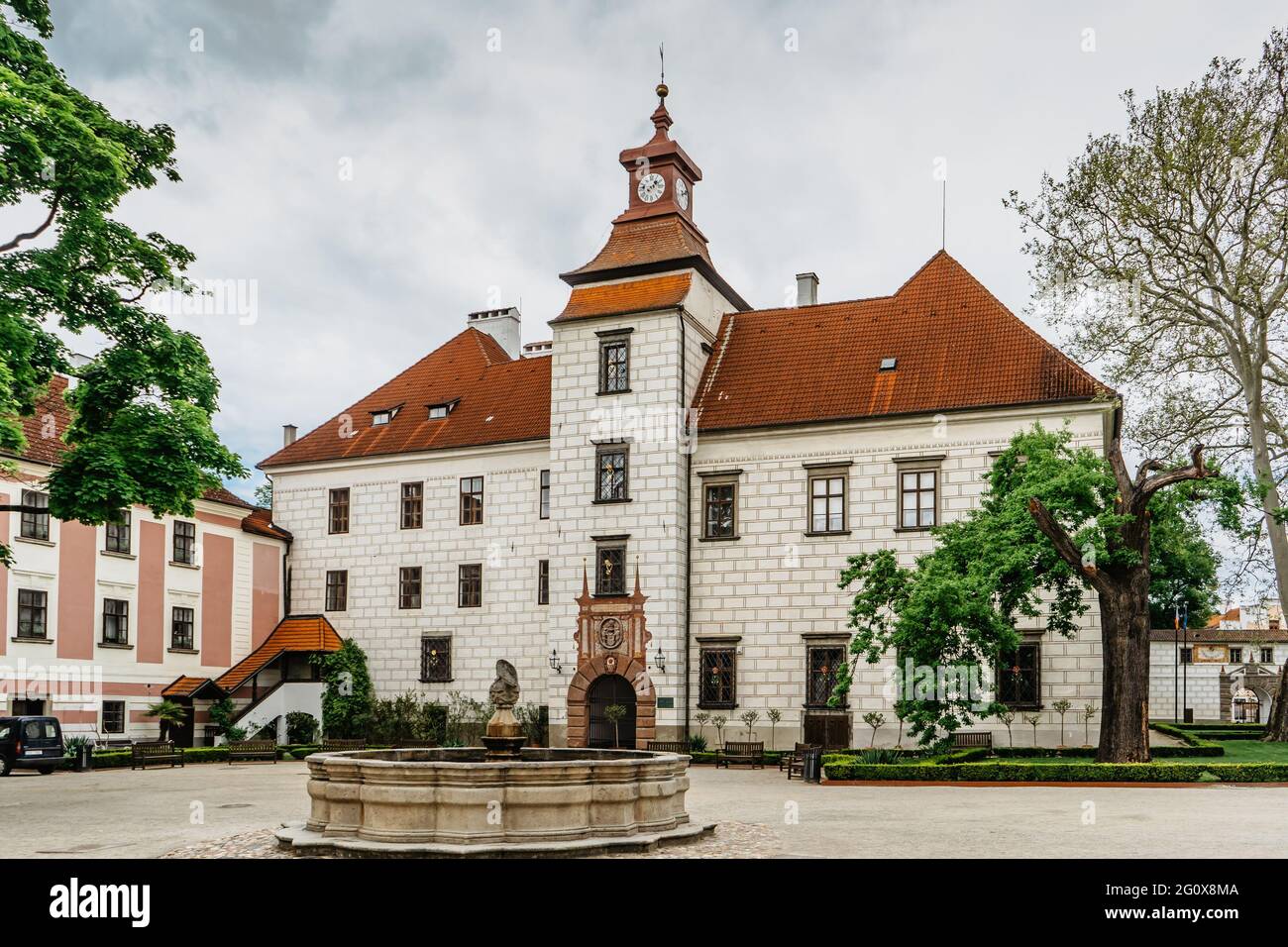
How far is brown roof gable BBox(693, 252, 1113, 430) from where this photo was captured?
33.8 m

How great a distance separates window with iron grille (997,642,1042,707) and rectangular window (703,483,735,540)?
8.07 metres

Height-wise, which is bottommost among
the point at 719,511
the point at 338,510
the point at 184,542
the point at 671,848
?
the point at 671,848

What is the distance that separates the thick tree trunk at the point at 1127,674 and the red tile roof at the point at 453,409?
1776cm

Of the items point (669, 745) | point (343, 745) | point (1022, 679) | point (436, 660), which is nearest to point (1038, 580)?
point (1022, 679)

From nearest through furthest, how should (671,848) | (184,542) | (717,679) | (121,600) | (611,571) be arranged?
(671,848) < (717,679) < (611,571) < (121,600) < (184,542)

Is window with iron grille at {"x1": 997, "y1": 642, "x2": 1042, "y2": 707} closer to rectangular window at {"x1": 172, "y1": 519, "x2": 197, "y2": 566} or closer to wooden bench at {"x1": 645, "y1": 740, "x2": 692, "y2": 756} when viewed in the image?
wooden bench at {"x1": 645, "y1": 740, "x2": 692, "y2": 756}

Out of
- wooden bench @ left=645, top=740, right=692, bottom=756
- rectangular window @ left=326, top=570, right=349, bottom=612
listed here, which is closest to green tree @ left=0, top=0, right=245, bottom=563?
wooden bench @ left=645, top=740, right=692, bottom=756

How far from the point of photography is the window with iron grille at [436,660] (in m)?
39.4

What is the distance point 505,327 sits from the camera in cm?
4656

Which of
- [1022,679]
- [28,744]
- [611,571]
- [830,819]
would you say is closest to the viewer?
[830,819]

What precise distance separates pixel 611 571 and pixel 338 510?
35.6ft

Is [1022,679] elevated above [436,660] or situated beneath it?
elevated above

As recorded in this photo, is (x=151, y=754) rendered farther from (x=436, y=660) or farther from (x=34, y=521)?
(x=436, y=660)

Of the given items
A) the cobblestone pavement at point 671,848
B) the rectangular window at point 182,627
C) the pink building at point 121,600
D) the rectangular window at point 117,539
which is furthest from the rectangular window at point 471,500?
the cobblestone pavement at point 671,848
